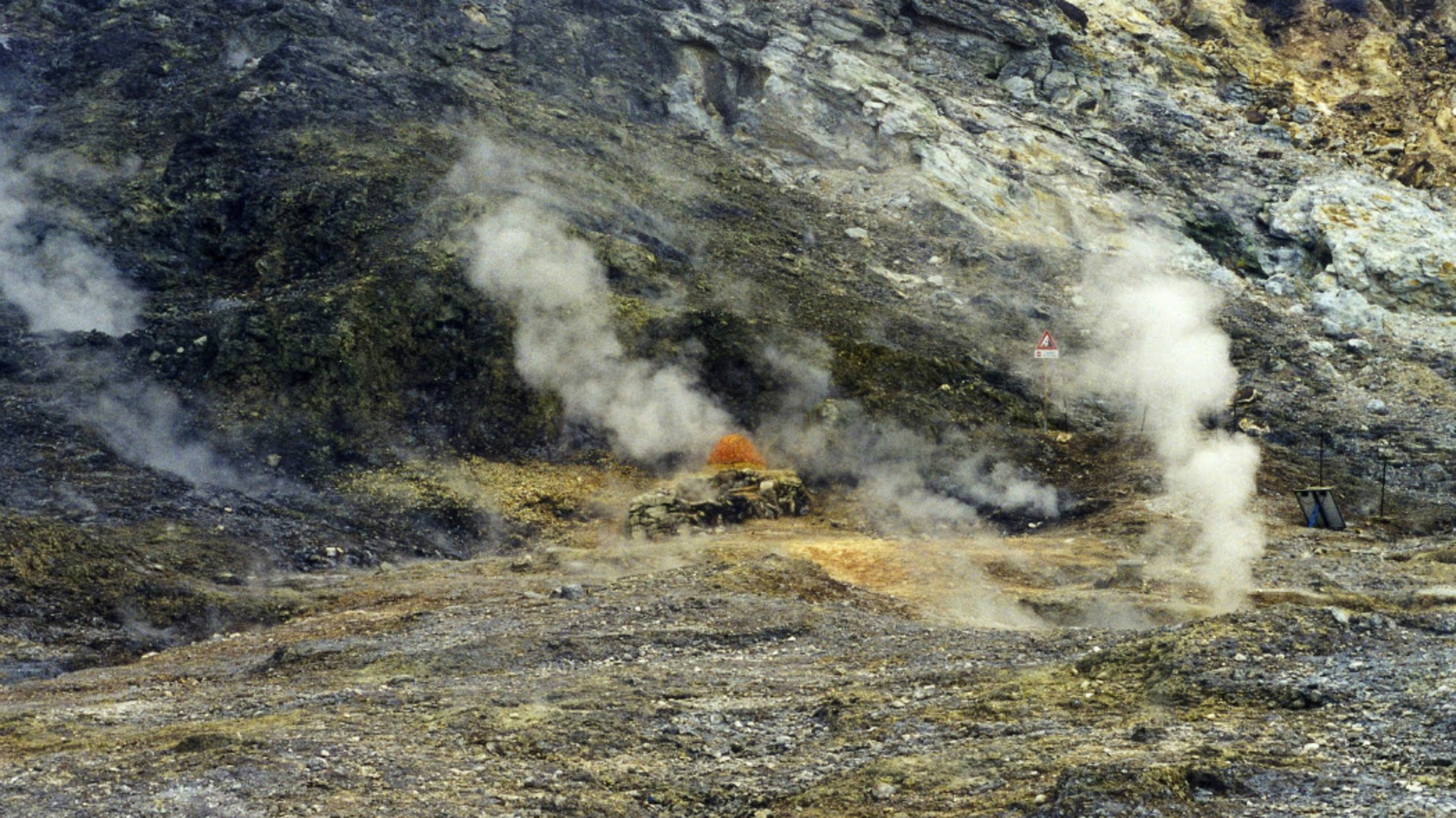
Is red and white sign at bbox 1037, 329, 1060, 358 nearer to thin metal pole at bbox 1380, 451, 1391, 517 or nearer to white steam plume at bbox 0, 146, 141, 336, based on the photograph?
thin metal pole at bbox 1380, 451, 1391, 517

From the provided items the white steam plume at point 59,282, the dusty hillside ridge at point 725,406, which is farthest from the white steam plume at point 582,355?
the white steam plume at point 59,282

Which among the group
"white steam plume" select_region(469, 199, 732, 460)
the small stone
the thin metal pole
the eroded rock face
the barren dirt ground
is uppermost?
the eroded rock face

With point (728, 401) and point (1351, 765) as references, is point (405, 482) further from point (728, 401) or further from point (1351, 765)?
point (1351, 765)

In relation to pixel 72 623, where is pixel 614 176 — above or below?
above

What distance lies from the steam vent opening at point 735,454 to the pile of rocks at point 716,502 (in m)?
0.43

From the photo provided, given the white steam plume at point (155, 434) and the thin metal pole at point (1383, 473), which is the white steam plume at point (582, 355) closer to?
the white steam plume at point (155, 434)

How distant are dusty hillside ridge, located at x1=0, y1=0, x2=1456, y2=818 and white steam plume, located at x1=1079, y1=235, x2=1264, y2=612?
0.10 meters

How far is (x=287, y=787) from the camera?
732 centimetres

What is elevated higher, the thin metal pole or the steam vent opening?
the thin metal pole

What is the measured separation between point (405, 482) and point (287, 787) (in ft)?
31.6

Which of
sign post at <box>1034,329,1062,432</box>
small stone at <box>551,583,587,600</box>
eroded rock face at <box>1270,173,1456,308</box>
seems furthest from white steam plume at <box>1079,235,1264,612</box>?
small stone at <box>551,583,587,600</box>

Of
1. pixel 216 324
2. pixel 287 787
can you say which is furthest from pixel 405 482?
pixel 287 787

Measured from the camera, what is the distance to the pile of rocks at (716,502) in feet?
53.3

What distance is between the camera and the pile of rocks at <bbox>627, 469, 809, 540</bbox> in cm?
1625
